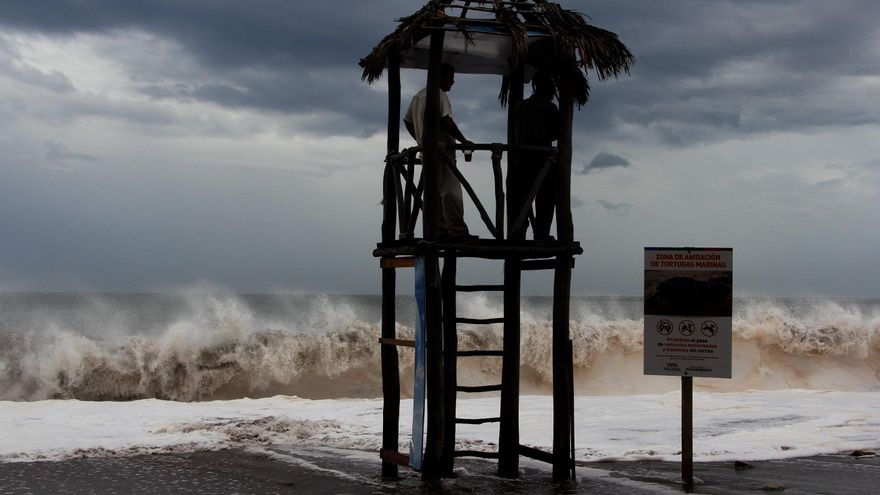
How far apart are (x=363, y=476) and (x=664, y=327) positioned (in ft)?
11.4

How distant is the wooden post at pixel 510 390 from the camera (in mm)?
9273

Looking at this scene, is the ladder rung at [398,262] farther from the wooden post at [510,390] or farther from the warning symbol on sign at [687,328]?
the warning symbol on sign at [687,328]

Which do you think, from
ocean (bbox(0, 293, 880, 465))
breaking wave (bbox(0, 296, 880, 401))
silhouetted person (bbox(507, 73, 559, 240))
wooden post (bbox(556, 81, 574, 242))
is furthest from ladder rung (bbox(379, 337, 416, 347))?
breaking wave (bbox(0, 296, 880, 401))

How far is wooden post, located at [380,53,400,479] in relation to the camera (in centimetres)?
971

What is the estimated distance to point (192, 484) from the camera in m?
9.12

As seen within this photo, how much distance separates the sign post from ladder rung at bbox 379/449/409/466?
252cm

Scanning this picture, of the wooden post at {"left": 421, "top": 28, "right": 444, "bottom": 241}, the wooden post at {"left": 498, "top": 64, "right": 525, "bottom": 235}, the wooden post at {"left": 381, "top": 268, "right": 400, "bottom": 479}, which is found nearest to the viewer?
the wooden post at {"left": 421, "top": 28, "right": 444, "bottom": 241}

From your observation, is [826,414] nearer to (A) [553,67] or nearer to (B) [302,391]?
(A) [553,67]

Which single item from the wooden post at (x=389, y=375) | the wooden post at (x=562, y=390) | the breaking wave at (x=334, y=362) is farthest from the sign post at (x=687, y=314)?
the breaking wave at (x=334, y=362)

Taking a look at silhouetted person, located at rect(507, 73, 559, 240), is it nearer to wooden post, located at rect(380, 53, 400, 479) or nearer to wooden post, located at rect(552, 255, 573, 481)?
wooden post, located at rect(552, 255, 573, 481)

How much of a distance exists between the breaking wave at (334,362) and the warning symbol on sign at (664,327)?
12.1m

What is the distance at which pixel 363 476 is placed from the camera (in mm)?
9531

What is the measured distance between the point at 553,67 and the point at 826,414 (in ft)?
25.5

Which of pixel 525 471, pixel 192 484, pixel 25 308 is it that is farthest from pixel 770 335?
pixel 25 308
